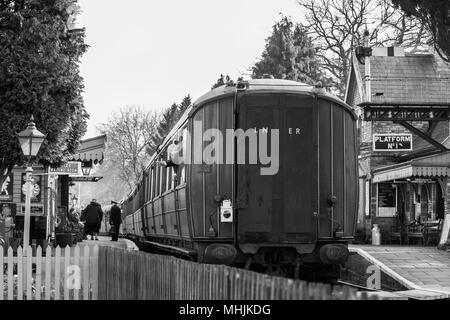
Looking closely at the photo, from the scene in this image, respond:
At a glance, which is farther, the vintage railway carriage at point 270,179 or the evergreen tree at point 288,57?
the evergreen tree at point 288,57

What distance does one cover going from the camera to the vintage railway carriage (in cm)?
1335

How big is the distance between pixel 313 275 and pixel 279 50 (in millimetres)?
42002

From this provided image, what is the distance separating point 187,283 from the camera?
8.18 meters

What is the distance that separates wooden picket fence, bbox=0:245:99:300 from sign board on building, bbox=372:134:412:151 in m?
18.5

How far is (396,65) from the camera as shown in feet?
124

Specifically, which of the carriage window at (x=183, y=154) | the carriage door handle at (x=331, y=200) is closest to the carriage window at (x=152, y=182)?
the carriage window at (x=183, y=154)

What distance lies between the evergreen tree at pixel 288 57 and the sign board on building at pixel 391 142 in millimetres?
23606

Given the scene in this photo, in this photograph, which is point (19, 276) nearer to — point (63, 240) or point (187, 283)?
point (187, 283)

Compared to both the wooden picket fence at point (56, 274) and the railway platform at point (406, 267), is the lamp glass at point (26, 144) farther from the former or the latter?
the railway platform at point (406, 267)

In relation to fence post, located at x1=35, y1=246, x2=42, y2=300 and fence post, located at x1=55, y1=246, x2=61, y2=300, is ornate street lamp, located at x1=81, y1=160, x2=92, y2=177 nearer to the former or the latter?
fence post, located at x1=35, y1=246, x2=42, y2=300

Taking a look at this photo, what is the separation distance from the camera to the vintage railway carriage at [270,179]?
1335 centimetres

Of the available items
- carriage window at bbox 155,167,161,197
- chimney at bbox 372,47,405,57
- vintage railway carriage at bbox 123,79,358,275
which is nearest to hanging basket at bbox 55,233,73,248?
carriage window at bbox 155,167,161,197

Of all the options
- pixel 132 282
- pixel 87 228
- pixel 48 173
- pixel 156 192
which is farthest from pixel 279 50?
pixel 132 282

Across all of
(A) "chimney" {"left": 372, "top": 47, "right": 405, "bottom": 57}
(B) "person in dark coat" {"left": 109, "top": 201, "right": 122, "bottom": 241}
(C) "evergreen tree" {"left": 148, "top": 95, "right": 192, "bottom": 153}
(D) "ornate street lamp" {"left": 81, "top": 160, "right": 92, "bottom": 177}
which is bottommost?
(B) "person in dark coat" {"left": 109, "top": 201, "right": 122, "bottom": 241}
